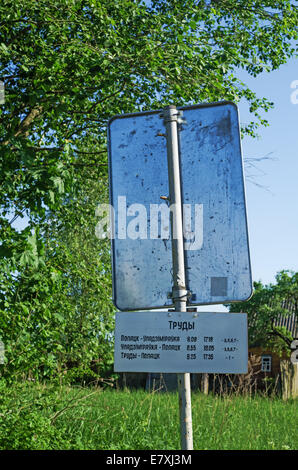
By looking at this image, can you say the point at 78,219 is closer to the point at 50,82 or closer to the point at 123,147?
the point at 50,82

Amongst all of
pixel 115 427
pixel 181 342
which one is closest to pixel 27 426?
pixel 115 427

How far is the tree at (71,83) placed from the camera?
→ 7078 mm

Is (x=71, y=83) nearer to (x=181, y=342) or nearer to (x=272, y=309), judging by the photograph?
(x=181, y=342)

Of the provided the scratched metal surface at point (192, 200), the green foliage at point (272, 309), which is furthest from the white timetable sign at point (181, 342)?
the green foliage at point (272, 309)

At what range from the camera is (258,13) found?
11.8 metres

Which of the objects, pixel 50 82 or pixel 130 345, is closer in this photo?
pixel 130 345

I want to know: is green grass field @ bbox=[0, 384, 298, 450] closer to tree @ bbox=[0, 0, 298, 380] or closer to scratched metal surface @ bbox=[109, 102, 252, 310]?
tree @ bbox=[0, 0, 298, 380]

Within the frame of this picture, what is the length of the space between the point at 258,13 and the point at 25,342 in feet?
28.7

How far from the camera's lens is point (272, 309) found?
29828 millimetres

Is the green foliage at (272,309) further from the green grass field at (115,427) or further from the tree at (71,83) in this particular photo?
the green grass field at (115,427)

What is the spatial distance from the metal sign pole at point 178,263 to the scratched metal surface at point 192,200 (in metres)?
0.04

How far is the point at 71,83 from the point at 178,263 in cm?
674
